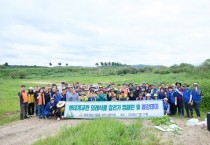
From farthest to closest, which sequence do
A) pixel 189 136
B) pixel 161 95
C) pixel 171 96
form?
1. pixel 161 95
2. pixel 171 96
3. pixel 189 136

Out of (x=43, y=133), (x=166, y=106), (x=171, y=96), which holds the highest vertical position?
(x=171, y=96)

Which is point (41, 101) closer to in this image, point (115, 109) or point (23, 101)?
point (23, 101)

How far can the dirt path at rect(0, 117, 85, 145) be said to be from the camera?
417 inches

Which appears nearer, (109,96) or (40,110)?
(109,96)

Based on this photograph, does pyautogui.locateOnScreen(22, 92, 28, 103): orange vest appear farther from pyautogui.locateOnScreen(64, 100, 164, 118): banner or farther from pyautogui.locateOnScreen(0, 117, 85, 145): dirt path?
pyautogui.locateOnScreen(64, 100, 164, 118): banner

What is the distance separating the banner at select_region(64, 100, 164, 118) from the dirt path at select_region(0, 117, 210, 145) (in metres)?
0.57

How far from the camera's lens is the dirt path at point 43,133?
29.9ft

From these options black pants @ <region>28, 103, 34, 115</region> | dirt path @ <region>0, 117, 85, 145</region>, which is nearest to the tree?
black pants @ <region>28, 103, 34, 115</region>

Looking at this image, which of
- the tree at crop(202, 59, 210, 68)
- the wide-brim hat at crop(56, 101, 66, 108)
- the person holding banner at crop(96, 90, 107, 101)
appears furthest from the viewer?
the tree at crop(202, 59, 210, 68)

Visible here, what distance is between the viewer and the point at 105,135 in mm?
8812

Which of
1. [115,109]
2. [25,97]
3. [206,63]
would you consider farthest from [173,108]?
[206,63]

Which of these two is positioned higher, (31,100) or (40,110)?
(31,100)

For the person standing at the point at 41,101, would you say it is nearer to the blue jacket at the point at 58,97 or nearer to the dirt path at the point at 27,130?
the dirt path at the point at 27,130

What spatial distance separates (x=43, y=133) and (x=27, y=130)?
1539 mm
